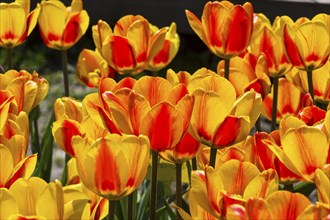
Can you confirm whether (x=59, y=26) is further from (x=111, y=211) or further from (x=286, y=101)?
(x=111, y=211)

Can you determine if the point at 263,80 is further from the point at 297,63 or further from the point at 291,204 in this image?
the point at 291,204

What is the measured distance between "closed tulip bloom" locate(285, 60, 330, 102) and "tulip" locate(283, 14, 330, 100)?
2.3 inches

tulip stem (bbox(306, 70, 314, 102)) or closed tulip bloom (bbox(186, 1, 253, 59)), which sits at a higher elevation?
closed tulip bloom (bbox(186, 1, 253, 59))

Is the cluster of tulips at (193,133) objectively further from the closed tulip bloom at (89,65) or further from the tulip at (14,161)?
the closed tulip bloom at (89,65)

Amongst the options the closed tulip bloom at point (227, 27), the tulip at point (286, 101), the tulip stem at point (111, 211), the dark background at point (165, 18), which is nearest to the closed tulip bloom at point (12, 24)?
the closed tulip bloom at point (227, 27)

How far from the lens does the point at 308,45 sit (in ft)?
5.28

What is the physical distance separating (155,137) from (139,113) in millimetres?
35

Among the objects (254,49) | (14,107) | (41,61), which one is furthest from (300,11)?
(14,107)

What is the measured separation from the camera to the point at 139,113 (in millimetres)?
1125

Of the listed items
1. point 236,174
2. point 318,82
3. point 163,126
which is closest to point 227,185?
point 236,174

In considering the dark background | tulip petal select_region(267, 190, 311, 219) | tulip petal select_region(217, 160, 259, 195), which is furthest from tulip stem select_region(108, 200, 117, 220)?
the dark background

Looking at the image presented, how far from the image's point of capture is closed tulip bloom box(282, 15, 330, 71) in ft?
5.22

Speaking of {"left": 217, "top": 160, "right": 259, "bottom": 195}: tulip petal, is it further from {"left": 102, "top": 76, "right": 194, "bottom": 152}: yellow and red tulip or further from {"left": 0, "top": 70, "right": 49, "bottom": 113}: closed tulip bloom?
{"left": 0, "top": 70, "right": 49, "bottom": 113}: closed tulip bloom

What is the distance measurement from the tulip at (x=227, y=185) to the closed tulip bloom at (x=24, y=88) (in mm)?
401
